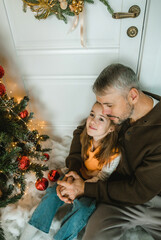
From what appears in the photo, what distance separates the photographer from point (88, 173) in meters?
1.27

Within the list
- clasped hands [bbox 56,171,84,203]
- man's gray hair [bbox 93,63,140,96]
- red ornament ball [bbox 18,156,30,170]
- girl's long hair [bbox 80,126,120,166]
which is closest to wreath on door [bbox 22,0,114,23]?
man's gray hair [bbox 93,63,140,96]

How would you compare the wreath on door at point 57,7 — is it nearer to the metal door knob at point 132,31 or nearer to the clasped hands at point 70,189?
the metal door knob at point 132,31

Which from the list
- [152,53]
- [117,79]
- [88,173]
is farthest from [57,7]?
[88,173]

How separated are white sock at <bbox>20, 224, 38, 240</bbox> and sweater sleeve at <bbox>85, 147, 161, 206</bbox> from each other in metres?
0.39

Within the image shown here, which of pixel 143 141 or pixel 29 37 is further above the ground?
pixel 29 37

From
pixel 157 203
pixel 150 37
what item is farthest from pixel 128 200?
pixel 150 37

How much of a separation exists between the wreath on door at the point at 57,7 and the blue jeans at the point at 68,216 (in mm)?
1100

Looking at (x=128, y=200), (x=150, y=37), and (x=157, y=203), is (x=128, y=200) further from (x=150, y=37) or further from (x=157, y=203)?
(x=150, y=37)

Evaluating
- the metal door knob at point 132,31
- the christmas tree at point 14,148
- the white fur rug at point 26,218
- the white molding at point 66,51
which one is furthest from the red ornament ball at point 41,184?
the metal door knob at point 132,31

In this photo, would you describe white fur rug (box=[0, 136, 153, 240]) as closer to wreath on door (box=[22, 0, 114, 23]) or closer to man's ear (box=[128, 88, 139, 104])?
man's ear (box=[128, 88, 139, 104])

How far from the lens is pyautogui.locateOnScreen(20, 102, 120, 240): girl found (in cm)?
105

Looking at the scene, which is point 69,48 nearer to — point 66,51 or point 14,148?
point 66,51

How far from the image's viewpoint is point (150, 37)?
111cm

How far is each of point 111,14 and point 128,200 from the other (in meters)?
1.10
